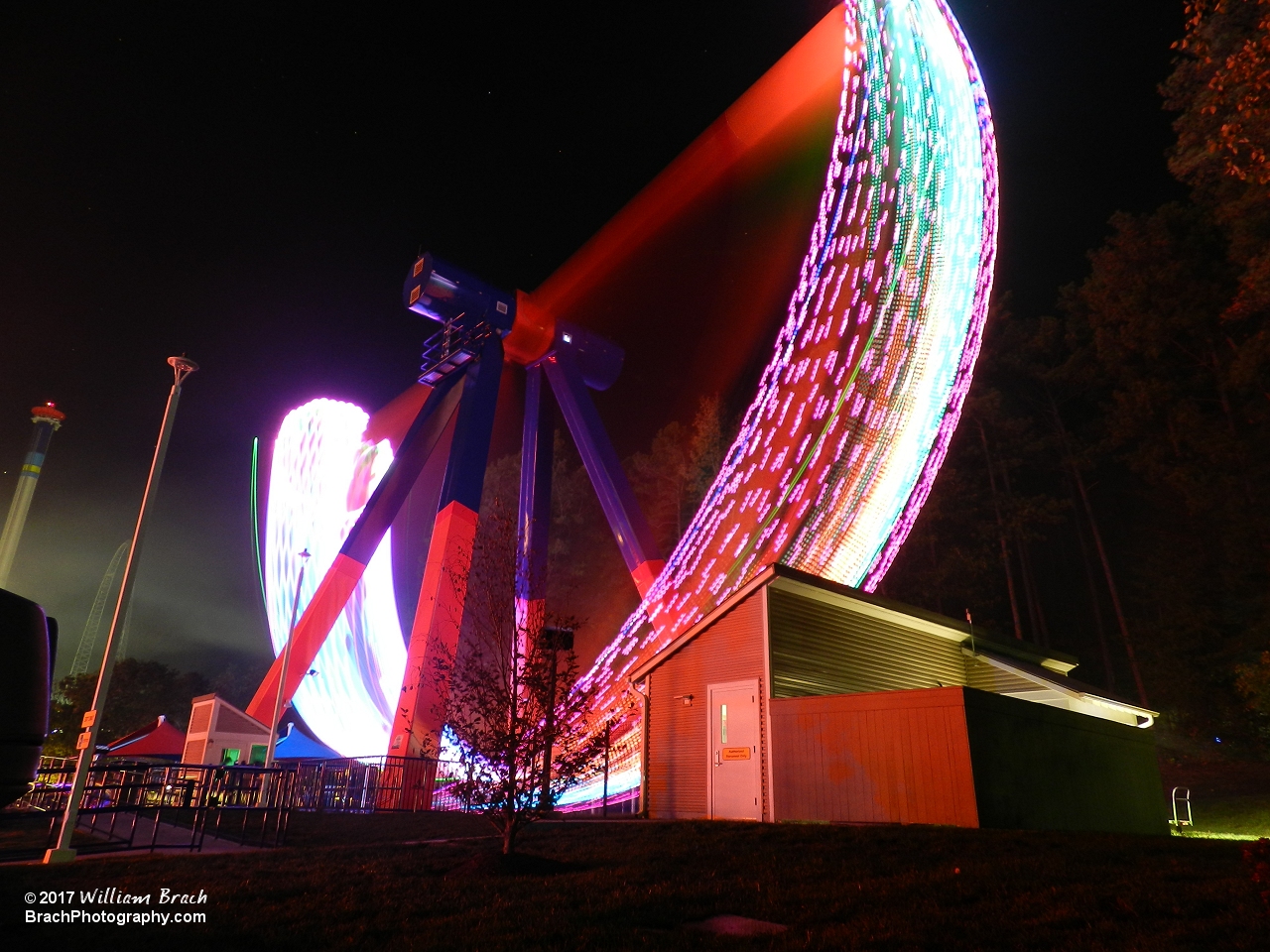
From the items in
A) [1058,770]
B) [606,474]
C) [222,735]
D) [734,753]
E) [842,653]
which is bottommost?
[1058,770]

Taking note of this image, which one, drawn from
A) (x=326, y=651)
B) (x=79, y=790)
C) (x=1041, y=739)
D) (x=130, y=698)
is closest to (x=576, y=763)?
(x=79, y=790)

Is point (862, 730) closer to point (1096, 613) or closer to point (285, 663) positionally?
point (285, 663)

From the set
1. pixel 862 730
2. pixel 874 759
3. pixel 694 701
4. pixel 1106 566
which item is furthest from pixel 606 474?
pixel 1106 566

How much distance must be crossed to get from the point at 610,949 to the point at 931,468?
14108 millimetres

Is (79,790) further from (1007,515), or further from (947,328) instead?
(1007,515)

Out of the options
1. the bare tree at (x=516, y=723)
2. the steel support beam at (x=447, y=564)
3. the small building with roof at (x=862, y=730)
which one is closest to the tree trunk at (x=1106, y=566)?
the small building with roof at (x=862, y=730)

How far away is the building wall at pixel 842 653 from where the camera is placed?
12.9 metres

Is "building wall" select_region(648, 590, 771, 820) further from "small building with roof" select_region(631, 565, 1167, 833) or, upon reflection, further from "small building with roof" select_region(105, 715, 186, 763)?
"small building with roof" select_region(105, 715, 186, 763)

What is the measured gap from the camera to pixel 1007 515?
31469mm

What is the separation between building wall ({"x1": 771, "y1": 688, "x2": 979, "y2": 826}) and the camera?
997cm

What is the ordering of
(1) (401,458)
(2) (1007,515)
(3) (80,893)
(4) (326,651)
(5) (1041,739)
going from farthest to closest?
(2) (1007,515), (4) (326,651), (1) (401,458), (5) (1041,739), (3) (80,893)

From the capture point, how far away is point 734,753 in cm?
1273

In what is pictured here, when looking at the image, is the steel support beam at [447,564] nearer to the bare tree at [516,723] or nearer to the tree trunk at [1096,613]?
the bare tree at [516,723]

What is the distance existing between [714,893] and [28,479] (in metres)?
58.0
